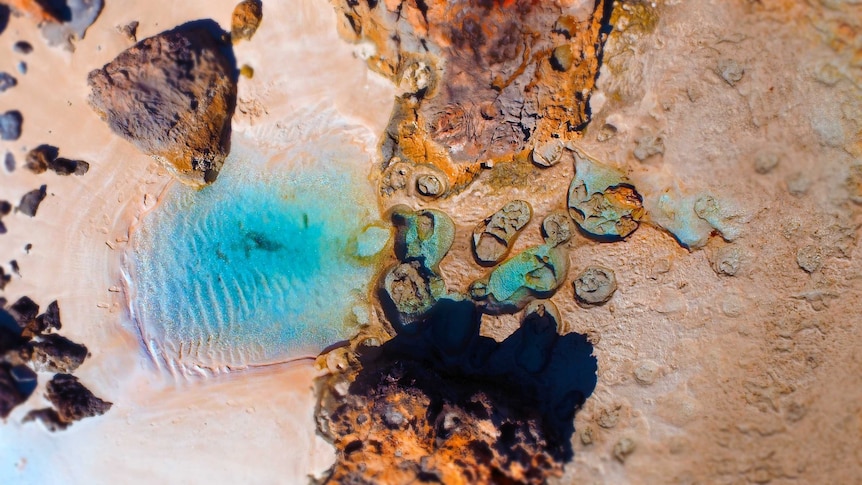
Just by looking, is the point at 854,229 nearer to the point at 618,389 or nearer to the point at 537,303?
the point at 618,389

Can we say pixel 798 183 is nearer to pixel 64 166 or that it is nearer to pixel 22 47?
pixel 64 166

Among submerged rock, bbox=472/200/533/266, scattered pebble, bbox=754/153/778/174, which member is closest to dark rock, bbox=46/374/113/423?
submerged rock, bbox=472/200/533/266

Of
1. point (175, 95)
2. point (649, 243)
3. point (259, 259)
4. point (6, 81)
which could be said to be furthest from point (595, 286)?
point (6, 81)

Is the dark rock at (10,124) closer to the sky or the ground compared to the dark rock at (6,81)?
closer to the ground

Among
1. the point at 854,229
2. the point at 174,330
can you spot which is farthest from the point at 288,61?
the point at 854,229

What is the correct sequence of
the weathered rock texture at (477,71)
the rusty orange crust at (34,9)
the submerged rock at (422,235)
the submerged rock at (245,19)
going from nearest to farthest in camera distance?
the weathered rock texture at (477,71), the rusty orange crust at (34,9), the submerged rock at (245,19), the submerged rock at (422,235)

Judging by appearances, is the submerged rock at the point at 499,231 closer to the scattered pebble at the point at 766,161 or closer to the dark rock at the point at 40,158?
the scattered pebble at the point at 766,161

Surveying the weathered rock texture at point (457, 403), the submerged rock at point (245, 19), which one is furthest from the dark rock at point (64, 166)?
the weathered rock texture at point (457, 403)
